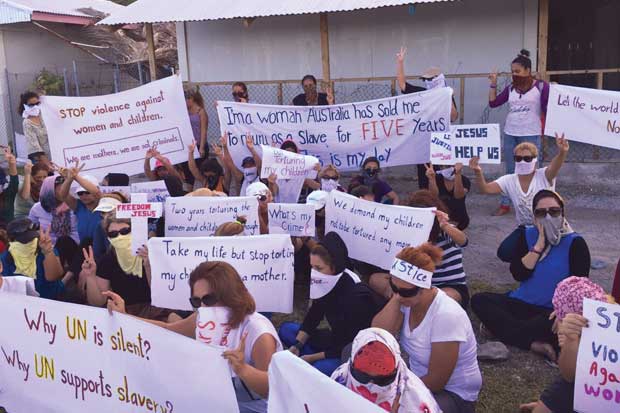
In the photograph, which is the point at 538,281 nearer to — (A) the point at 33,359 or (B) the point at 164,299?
(B) the point at 164,299

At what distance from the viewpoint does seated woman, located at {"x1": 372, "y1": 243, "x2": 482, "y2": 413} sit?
3.96m

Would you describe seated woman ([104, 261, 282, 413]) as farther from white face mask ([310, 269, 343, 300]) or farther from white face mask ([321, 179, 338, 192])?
white face mask ([321, 179, 338, 192])

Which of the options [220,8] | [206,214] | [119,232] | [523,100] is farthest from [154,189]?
[220,8]

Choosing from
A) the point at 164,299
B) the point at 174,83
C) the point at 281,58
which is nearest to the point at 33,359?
the point at 164,299

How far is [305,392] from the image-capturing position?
2.93m

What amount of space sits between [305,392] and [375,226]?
10.8ft

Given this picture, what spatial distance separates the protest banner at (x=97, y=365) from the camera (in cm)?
372

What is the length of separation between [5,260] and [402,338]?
11.9ft

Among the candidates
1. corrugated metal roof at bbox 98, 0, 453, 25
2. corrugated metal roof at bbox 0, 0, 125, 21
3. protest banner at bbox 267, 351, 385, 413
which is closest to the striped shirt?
protest banner at bbox 267, 351, 385, 413

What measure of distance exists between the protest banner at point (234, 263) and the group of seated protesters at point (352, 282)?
0.77 feet

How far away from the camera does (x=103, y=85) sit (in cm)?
1928

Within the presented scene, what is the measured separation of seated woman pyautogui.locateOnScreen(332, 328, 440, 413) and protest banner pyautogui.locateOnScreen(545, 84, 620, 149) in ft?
17.6

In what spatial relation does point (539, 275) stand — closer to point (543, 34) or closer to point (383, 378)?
point (383, 378)

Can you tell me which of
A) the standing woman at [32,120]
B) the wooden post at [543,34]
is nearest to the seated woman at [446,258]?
the wooden post at [543,34]
